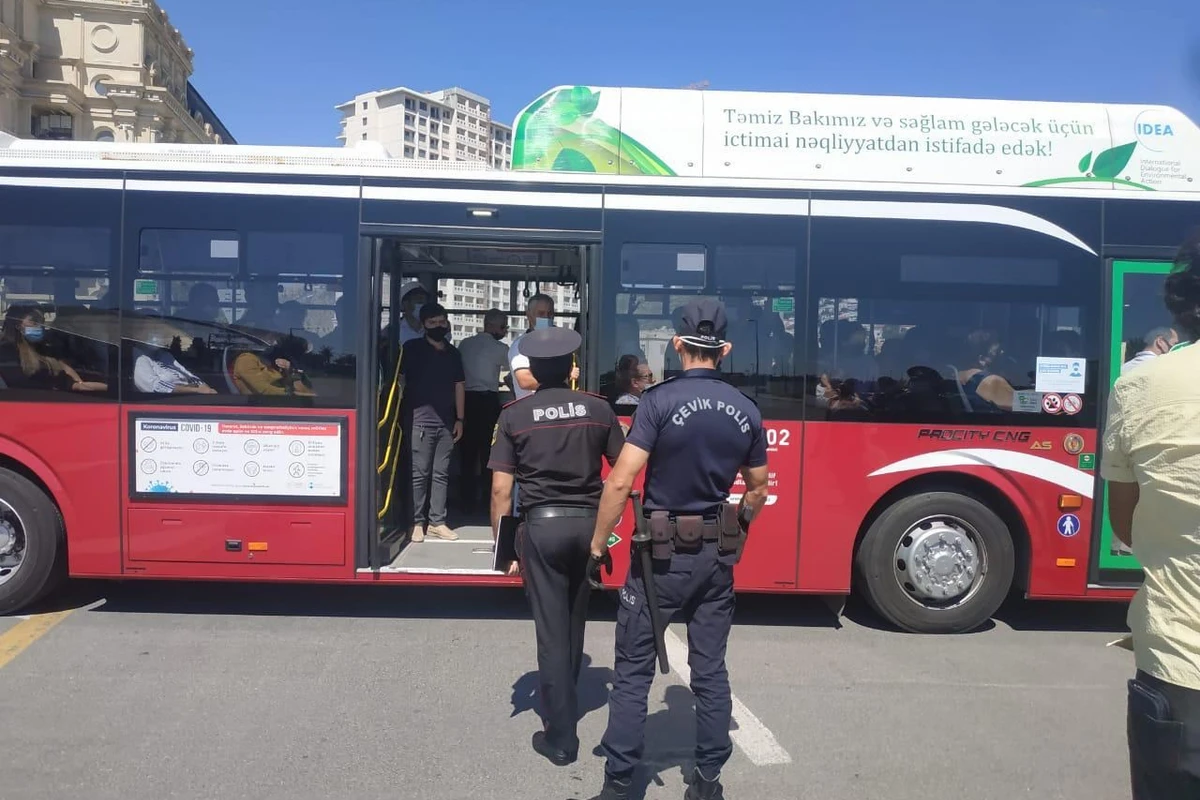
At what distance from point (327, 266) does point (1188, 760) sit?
522 cm

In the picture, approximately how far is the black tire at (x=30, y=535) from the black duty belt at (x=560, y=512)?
3.84 meters

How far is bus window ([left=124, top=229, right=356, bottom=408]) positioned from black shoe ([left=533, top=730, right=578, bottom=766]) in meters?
2.70

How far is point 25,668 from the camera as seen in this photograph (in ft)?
16.3

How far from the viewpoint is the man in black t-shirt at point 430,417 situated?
6.95m

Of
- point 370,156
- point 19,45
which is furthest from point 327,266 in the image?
point 19,45

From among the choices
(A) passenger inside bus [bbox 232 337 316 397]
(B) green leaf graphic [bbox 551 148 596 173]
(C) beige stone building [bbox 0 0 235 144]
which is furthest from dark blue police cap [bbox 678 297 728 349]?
(C) beige stone building [bbox 0 0 235 144]

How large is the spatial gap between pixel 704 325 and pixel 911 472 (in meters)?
2.87

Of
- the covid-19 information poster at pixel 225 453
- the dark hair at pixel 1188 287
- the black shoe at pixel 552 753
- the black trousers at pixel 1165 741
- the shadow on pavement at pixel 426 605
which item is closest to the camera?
the black trousers at pixel 1165 741

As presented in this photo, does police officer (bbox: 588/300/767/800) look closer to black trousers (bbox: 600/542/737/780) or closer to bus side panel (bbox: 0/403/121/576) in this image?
black trousers (bbox: 600/542/737/780)

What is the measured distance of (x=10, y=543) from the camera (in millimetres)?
5840

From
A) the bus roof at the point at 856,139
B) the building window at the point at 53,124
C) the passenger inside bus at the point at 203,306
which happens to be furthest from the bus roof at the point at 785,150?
the building window at the point at 53,124

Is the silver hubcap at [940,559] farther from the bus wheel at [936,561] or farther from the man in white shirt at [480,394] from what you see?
the man in white shirt at [480,394]

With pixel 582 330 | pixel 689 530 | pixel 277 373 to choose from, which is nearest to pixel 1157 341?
pixel 582 330

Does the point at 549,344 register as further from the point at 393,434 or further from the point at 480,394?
the point at 480,394
